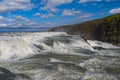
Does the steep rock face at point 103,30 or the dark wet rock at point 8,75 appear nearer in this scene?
the dark wet rock at point 8,75

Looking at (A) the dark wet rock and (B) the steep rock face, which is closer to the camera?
(A) the dark wet rock

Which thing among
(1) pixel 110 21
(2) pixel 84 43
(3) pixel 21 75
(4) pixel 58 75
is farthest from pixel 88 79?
(1) pixel 110 21

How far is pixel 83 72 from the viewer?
15.0m

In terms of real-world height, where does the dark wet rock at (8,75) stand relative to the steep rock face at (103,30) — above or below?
below

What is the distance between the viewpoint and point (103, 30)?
40.6 m

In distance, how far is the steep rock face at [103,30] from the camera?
122ft

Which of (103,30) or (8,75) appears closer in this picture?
(8,75)

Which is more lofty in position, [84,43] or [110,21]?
[110,21]

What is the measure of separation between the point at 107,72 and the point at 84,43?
15178 mm

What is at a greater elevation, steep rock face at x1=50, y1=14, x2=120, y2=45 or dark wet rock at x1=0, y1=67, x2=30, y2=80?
steep rock face at x1=50, y1=14, x2=120, y2=45

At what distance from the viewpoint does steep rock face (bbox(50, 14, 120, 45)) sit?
122ft

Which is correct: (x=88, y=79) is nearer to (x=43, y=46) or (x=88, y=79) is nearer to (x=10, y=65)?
(x=10, y=65)

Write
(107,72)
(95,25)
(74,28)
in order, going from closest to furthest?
1. (107,72)
2. (95,25)
3. (74,28)

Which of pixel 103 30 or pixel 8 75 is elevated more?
pixel 103 30
